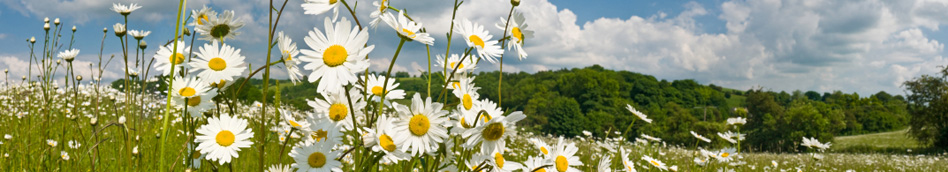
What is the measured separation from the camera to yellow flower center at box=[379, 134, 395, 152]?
1.04 metres

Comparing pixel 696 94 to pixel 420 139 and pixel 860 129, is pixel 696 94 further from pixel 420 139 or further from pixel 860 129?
pixel 420 139

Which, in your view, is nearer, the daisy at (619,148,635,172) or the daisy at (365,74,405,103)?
the daisy at (365,74,405,103)

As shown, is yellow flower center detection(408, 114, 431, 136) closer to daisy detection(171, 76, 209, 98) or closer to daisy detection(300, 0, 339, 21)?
daisy detection(300, 0, 339, 21)

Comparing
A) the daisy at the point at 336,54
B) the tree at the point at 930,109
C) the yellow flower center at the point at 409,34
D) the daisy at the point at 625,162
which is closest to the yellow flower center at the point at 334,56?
the daisy at the point at 336,54

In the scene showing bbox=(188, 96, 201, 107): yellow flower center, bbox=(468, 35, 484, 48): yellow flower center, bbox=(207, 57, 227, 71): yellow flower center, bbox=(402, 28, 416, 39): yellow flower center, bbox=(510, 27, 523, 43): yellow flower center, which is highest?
bbox=(510, 27, 523, 43): yellow flower center

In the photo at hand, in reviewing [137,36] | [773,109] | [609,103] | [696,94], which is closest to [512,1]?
[137,36]

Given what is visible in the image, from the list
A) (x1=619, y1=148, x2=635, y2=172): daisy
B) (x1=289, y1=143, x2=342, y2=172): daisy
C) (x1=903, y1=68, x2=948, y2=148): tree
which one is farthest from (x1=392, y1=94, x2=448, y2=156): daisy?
(x1=903, y1=68, x2=948, y2=148): tree

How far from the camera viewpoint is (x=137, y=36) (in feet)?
5.39

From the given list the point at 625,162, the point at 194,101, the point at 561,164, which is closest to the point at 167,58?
the point at 194,101

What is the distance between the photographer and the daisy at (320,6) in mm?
1043

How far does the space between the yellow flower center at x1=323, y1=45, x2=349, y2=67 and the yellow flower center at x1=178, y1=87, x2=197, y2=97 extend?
0.53m

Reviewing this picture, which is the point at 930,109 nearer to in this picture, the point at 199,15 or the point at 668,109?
the point at 668,109

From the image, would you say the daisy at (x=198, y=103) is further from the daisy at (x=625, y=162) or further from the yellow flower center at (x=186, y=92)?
the daisy at (x=625, y=162)

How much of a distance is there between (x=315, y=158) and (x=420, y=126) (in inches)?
17.9
